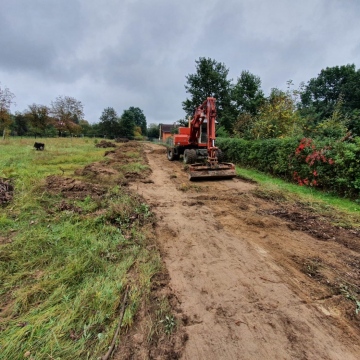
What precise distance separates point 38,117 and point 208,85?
3126cm

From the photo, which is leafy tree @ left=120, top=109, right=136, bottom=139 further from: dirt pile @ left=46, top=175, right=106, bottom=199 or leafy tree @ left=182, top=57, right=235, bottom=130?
dirt pile @ left=46, top=175, right=106, bottom=199

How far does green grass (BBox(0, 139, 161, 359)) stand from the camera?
1.78 metres

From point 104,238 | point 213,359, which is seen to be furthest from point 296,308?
point 104,238

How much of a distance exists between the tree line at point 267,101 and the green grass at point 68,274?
9423 mm

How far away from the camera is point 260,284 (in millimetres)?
2535

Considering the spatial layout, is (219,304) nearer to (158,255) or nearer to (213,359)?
(213,359)

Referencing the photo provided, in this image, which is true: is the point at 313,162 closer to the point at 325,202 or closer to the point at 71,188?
the point at 325,202

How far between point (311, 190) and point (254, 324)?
21.0 ft

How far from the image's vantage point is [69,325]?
74.4 inches

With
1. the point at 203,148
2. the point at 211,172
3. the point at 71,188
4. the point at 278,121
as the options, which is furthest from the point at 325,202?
the point at 278,121

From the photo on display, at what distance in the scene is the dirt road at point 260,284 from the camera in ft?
5.96

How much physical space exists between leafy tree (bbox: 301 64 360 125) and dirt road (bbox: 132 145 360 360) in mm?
44491

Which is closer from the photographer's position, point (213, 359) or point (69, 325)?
point (213, 359)

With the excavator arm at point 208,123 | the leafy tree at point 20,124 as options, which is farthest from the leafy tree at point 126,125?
the excavator arm at point 208,123
